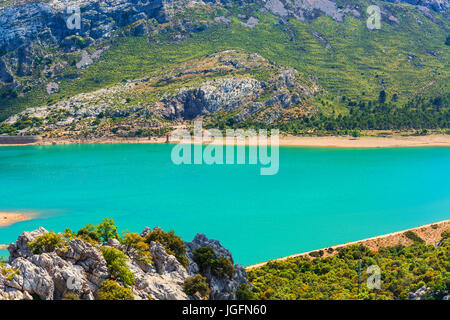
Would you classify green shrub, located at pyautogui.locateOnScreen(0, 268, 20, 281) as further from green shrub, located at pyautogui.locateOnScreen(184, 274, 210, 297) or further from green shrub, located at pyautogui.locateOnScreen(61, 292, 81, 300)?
green shrub, located at pyautogui.locateOnScreen(184, 274, 210, 297)

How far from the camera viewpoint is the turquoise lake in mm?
44344

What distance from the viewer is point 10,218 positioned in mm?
48875

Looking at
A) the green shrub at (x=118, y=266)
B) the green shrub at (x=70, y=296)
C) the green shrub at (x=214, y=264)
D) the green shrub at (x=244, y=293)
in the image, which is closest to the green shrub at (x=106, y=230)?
the green shrub at (x=214, y=264)

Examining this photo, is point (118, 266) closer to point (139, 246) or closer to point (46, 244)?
point (139, 246)

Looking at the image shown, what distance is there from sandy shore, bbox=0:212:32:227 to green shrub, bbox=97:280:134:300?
33.1 meters

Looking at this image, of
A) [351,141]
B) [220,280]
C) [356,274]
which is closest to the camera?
[220,280]

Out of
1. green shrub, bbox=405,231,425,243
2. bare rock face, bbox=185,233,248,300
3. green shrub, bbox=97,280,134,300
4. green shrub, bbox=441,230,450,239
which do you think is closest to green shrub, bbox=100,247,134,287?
green shrub, bbox=97,280,134,300

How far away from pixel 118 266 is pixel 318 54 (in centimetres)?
15516

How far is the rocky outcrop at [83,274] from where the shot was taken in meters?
17.9

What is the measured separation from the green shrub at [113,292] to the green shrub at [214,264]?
715cm

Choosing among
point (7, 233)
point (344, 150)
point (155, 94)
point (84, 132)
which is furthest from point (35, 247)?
point (155, 94)

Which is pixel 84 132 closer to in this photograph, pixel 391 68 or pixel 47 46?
pixel 47 46

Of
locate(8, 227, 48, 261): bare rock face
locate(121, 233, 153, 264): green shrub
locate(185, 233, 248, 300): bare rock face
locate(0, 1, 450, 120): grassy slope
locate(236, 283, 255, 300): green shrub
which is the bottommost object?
locate(236, 283, 255, 300): green shrub

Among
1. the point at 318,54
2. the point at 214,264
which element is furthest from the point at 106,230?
the point at 318,54
